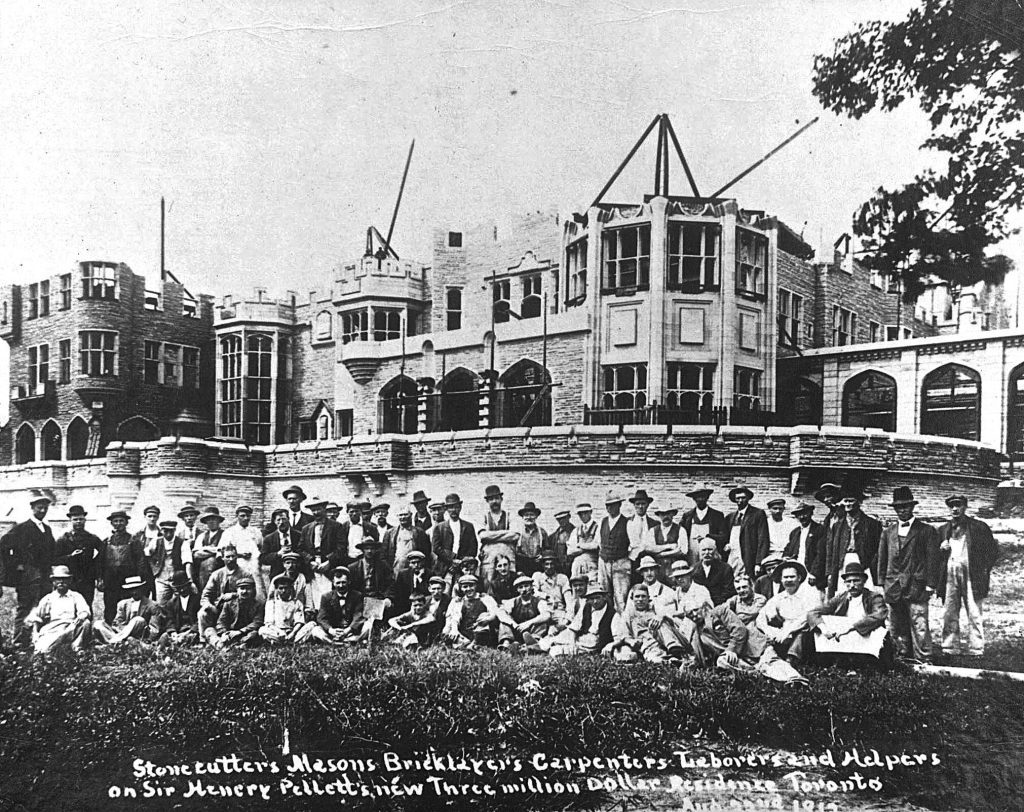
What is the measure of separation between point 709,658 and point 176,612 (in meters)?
5.72

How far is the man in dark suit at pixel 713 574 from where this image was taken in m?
8.51

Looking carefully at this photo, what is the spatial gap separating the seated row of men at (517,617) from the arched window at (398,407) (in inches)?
57.9

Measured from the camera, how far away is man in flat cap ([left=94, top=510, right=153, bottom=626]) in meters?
9.34

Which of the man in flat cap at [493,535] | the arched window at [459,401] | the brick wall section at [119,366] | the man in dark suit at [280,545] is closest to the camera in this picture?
the man in flat cap at [493,535]

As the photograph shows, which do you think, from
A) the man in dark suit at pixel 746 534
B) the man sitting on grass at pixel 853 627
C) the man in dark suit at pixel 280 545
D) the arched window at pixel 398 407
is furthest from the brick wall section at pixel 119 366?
the man sitting on grass at pixel 853 627

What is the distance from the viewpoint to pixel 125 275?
31.4 ft

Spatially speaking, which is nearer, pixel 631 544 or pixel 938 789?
pixel 938 789

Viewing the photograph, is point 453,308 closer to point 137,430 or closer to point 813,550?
point 137,430

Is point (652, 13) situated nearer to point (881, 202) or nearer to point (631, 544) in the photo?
point (881, 202)

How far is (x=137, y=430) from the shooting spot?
34.1ft

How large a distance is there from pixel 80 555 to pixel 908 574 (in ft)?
29.0

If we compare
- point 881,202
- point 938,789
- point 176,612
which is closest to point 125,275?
point 176,612

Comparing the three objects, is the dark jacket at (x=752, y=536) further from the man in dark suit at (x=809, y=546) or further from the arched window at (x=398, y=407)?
the arched window at (x=398, y=407)

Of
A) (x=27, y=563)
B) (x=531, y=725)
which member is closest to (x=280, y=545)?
(x=27, y=563)
